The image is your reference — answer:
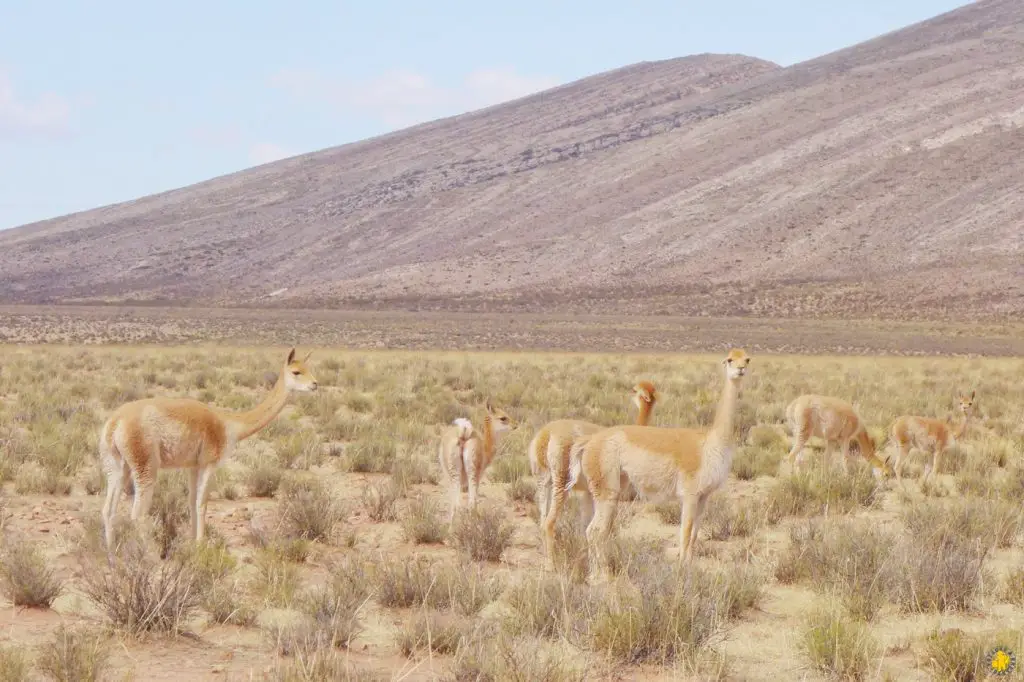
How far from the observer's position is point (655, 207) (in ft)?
287

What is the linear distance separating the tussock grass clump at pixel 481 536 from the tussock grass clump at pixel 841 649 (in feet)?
9.93

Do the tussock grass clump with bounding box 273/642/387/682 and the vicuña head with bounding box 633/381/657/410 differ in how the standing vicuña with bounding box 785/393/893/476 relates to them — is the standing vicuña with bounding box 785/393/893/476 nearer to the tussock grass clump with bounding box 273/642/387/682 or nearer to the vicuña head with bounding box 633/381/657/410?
the vicuña head with bounding box 633/381/657/410

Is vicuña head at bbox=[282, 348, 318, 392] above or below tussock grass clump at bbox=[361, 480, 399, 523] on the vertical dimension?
above

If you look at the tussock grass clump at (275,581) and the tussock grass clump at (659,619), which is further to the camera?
the tussock grass clump at (275,581)

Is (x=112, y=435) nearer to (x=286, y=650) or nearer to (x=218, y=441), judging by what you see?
(x=218, y=441)

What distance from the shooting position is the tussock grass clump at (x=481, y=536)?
8484mm

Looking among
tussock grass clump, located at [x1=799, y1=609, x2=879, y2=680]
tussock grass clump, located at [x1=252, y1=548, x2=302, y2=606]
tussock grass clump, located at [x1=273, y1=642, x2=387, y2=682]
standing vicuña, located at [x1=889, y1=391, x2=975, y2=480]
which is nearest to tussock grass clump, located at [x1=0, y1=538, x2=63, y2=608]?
tussock grass clump, located at [x1=252, y1=548, x2=302, y2=606]

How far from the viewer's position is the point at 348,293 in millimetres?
83312

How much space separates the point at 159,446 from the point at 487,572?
8.42 ft

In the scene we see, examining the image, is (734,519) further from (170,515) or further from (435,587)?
(170,515)

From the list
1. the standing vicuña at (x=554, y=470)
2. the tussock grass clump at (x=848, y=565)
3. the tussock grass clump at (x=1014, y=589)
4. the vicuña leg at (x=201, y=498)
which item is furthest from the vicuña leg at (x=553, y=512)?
the tussock grass clump at (x=1014, y=589)

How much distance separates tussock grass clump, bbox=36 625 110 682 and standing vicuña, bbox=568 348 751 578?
10.7ft

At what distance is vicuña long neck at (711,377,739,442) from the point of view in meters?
7.40

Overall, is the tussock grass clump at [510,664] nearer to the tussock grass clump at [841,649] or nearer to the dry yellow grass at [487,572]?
the dry yellow grass at [487,572]
